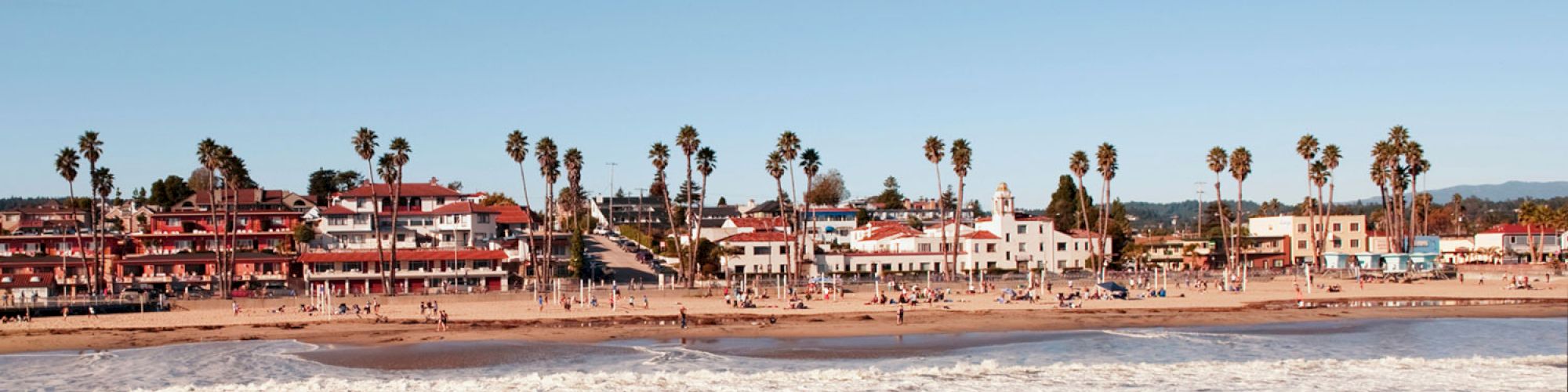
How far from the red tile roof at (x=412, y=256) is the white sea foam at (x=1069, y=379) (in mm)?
43674

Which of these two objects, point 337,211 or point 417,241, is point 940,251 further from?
point 337,211

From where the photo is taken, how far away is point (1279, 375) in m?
35.8

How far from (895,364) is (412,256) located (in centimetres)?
5057

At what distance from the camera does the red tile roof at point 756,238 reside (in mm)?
91250

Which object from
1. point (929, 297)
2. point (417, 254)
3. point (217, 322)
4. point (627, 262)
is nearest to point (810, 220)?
point (627, 262)

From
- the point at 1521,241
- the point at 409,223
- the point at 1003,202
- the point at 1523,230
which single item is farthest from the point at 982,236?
the point at 1523,230

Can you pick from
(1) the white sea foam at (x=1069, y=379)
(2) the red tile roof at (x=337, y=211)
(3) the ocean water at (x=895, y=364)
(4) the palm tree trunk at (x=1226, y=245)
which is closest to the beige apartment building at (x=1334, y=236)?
(4) the palm tree trunk at (x=1226, y=245)

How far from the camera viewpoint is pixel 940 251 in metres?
95.4

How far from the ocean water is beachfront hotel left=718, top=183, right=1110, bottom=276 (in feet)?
137

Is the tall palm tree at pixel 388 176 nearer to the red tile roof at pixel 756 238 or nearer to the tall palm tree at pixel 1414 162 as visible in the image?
the red tile roof at pixel 756 238

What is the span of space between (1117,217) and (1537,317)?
7992 cm

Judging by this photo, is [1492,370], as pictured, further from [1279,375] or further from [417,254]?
[417,254]

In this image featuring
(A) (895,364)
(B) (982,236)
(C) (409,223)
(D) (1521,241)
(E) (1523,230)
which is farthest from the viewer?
(E) (1523,230)

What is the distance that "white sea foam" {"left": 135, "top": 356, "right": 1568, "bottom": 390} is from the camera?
34.1 meters
